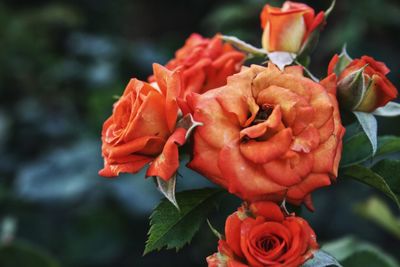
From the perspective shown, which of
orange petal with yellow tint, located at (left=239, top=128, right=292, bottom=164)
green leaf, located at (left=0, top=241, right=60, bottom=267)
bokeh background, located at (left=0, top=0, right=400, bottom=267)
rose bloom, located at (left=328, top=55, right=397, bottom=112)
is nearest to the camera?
orange petal with yellow tint, located at (left=239, top=128, right=292, bottom=164)

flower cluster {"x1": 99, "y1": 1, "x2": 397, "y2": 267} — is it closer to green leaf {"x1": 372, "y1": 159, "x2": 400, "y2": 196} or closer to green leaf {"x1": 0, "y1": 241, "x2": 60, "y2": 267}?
green leaf {"x1": 372, "y1": 159, "x2": 400, "y2": 196}

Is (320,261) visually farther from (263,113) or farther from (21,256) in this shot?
(21,256)

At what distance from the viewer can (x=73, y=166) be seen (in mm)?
2160

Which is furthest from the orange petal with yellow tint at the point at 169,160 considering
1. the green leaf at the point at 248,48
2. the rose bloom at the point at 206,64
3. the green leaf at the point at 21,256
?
the green leaf at the point at 21,256

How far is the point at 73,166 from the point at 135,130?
1.40 meters

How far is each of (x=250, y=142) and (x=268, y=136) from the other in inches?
0.8

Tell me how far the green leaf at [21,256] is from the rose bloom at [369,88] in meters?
0.83

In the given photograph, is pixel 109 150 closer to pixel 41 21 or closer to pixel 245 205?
pixel 245 205

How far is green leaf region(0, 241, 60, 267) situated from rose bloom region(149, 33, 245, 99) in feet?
2.19

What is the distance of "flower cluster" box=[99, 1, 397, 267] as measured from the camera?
0.76 meters

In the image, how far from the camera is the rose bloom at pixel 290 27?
94 centimetres

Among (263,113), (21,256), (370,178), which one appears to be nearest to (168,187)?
(263,113)

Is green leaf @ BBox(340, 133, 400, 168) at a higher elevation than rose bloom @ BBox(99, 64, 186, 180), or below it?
below

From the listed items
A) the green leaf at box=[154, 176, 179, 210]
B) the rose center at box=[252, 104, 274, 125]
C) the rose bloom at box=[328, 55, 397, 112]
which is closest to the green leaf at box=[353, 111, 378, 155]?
the rose bloom at box=[328, 55, 397, 112]
